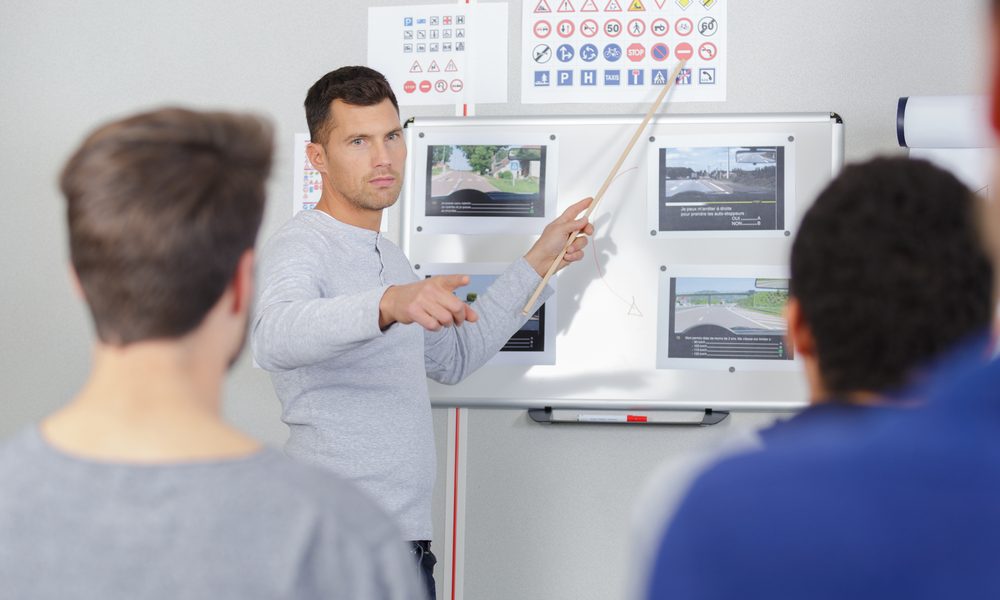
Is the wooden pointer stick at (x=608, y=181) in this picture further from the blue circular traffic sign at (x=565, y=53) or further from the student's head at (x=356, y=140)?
the student's head at (x=356, y=140)

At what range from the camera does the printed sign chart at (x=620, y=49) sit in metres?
2.68

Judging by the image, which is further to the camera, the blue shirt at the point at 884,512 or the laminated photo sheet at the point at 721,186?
the laminated photo sheet at the point at 721,186

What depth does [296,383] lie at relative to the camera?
2082mm

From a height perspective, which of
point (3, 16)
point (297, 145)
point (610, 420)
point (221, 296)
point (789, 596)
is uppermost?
point (3, 16)

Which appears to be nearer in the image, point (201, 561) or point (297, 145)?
→ point (201, 561)

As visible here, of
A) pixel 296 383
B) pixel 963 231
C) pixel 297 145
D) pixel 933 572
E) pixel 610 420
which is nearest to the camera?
pixel 933 572

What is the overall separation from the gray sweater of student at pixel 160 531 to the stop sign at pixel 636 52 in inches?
80.4

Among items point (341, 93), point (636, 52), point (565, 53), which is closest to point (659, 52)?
point (636, 52)

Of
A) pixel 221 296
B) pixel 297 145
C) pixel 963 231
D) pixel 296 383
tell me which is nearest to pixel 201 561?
pixel 221 296

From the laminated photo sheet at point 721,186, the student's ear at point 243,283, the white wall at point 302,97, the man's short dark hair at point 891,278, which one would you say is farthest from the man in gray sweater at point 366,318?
the man's short dark hair at point 891,278

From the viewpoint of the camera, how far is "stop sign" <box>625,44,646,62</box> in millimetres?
2697

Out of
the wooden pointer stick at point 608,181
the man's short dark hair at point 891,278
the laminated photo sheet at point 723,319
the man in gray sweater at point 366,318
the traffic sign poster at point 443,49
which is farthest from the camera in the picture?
the traffic sign poster at point 443,49

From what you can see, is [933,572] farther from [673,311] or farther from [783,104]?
[783,104]

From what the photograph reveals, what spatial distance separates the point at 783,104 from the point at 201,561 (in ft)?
7.07
